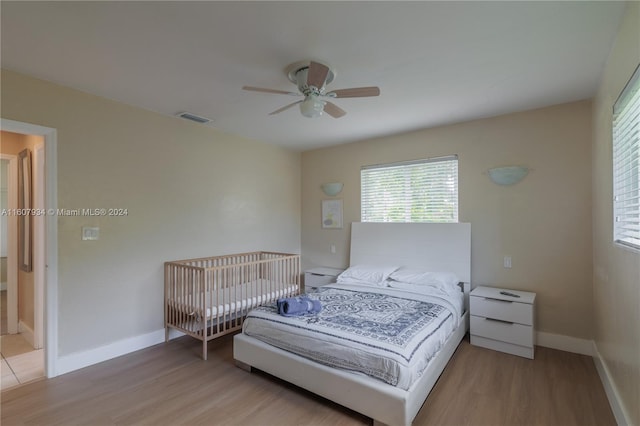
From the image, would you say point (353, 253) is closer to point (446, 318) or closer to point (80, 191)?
point (446, 318)

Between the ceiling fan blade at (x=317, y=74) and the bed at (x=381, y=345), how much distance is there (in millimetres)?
1881

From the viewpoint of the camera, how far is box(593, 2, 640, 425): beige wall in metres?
1.69

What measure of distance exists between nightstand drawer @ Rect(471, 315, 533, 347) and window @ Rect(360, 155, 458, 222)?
1.25 m

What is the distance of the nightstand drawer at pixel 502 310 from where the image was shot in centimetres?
296

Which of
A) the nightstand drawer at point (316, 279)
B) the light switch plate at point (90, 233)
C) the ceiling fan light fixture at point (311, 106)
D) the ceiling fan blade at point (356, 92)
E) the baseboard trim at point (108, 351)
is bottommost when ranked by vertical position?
the baseboard trim at point (108, 351)

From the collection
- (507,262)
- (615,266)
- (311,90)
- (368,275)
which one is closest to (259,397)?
(368,275)

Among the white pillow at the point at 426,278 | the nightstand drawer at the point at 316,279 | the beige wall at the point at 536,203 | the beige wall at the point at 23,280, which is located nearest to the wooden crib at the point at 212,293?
the nightstand drawer at the point at 316,279

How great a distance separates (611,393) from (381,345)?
175 cm

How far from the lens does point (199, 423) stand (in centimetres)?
208

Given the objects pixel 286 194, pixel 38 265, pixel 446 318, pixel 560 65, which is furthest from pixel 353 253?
pixel 38 265

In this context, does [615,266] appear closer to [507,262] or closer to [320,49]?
[507,262]

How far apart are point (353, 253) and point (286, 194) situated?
1522 mm

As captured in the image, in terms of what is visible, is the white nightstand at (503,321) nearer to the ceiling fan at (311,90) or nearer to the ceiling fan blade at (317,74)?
the ceiling fan at (311,90)

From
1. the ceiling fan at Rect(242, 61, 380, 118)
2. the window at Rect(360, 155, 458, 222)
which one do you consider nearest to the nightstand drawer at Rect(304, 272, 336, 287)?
the window at Rect(360, 155, 458, 222)
